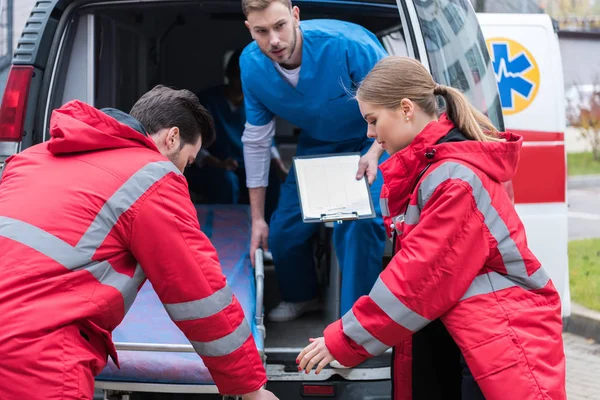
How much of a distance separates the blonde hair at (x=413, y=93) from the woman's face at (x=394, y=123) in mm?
17

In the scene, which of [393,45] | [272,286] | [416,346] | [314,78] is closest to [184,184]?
[416,346]

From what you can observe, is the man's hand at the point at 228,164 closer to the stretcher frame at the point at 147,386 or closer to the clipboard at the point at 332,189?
the clipboard at the point at 332,189

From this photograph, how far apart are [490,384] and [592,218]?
29.1 ft

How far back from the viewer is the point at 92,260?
80.9 inches

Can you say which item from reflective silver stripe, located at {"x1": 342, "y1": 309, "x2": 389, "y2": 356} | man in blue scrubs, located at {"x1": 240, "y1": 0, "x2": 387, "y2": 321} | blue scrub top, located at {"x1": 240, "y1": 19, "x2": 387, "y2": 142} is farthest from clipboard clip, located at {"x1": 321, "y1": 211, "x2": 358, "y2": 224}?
reflective silver stripe, located at {"x1": 342, "y1": 309, "x2": 389, "y2": 356}

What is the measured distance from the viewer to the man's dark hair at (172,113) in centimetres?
249

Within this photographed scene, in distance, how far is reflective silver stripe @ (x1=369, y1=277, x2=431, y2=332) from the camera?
2285mm

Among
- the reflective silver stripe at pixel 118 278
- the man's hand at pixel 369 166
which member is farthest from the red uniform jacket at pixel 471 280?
the man's hand at pixel 369 166

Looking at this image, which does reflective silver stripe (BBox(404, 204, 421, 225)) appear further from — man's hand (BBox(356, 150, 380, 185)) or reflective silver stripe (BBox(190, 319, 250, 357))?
man's hand (BBox(356, 150, 380, 185))

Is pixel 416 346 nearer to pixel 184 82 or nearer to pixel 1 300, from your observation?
pixel 1 300

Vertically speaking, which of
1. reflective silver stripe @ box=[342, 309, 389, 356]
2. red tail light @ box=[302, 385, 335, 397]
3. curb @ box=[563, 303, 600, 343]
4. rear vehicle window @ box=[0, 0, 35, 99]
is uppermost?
rear vehicle window @ box=[0, 0, 35, 99]

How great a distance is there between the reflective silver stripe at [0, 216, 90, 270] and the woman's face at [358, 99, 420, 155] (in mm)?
932

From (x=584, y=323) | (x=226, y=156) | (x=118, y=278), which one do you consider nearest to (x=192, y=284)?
(x=118, y=278)

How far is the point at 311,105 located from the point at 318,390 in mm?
1193
